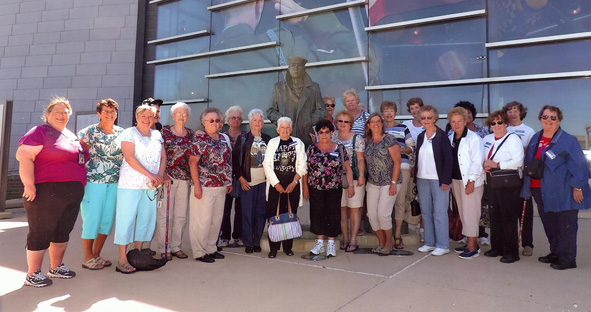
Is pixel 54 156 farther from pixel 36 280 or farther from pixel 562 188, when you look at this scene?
pixel 562 188

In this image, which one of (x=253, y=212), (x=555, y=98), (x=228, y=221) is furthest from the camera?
(x=555, y=98)

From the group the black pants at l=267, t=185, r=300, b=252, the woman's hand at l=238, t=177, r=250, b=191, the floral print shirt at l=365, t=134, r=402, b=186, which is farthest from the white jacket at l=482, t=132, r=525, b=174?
the woman's hand at l=238, t=177, r=250, b=191

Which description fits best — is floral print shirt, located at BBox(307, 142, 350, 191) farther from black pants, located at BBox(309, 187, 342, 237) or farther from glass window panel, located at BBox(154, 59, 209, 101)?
glass window panel, located at BBox(154, 59, 209, 101)

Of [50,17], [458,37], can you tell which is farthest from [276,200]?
[50,17]

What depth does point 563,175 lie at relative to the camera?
12.4ft

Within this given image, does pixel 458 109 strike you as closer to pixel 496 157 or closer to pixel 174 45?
pixel 496 157

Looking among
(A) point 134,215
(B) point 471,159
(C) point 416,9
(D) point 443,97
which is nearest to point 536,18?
(D) point 443,97

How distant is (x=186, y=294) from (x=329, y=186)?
188cm

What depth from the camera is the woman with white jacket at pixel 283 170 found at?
414cm

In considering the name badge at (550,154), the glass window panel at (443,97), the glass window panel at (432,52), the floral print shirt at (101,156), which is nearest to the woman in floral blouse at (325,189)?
the floral print shirt at (101,156)

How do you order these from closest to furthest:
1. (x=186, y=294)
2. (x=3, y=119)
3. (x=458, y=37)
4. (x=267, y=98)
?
1. (x=186, y=294)
2. (x=3, y=119)
3. (x=458, y=37)
4. (x=267, y=98)

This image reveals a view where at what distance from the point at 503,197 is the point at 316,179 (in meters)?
2.06

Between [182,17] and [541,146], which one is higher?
[182,17]

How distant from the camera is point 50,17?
12367 mm
